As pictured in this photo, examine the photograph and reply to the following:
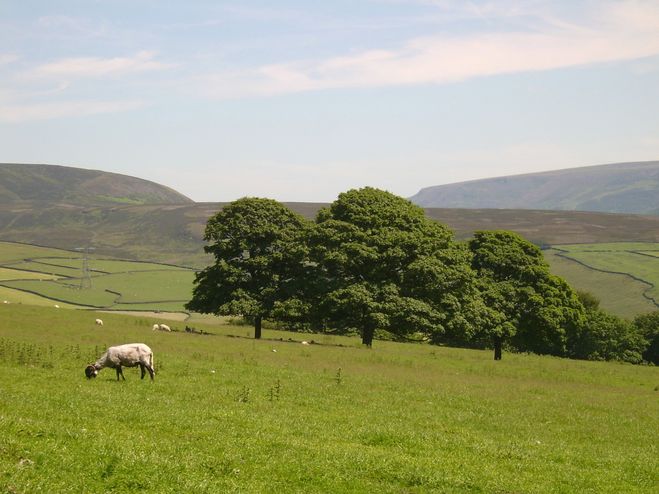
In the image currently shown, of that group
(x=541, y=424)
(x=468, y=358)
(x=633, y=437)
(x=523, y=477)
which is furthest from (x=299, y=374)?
(x=468, y=358)

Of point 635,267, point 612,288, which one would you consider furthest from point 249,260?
point 635,267

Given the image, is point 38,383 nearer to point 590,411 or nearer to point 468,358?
point 590,411

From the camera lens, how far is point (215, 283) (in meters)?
59.6

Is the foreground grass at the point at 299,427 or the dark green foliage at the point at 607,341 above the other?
the foreground grass at the point at 299,427

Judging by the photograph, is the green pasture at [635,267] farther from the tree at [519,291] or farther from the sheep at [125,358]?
the sheep at [125,358]

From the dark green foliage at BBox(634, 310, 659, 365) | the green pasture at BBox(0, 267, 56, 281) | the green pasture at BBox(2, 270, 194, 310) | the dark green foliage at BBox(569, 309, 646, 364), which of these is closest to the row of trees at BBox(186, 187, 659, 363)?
the dark green foliage at BBox(569, 309, 646, 364)

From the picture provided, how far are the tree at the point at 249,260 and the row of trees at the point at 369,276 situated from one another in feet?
Result: 0.31

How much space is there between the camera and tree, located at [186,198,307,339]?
5900 centimetres

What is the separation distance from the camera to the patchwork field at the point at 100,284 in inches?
5172

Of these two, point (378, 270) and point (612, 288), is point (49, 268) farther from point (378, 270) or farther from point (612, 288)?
point (378, 270)

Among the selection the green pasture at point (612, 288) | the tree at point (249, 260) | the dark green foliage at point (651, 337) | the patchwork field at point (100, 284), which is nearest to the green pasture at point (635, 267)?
the green pasture at point (612, 288)

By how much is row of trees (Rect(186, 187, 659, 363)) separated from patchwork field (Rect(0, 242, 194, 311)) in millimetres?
67286

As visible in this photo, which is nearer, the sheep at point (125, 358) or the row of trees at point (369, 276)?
the sheep at point (125, 358)

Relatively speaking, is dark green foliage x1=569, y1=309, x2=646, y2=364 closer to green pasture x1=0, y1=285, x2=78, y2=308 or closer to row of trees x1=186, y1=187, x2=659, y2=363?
row of trees x1=186, y1=187, x2=659, y2=363
